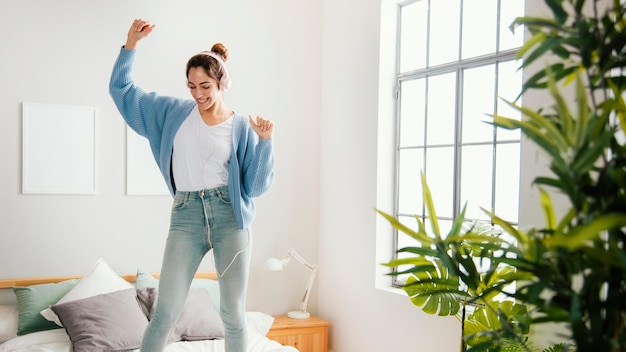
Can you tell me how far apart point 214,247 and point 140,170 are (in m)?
1.58

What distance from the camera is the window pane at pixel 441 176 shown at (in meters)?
3.55

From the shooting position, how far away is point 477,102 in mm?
3400

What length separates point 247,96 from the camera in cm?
439

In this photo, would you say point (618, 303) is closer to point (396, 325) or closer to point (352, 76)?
point (396, 325)

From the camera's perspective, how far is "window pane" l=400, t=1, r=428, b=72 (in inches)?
151

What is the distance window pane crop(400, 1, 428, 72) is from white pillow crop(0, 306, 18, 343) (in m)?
2.79

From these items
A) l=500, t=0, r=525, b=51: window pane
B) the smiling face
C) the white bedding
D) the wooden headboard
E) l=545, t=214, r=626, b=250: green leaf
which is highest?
l=500, t=0, r=525, b=51: window pane

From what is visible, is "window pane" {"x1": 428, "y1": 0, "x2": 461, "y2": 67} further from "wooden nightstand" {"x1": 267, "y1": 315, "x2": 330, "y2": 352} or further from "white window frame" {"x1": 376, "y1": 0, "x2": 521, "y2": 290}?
"wooden nightstand" {"x1": 267, "y1": 315, "x2": 330, "y2": 352}

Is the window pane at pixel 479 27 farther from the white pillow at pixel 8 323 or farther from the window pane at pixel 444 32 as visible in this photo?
the white pillow at pixel 8 323

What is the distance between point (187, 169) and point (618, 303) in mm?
1818

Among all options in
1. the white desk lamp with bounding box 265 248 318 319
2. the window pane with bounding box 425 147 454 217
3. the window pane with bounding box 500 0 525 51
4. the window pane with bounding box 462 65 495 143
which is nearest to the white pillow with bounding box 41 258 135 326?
the white desk lamp with bounding box 265 248 318 319

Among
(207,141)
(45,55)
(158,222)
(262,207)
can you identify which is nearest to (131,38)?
(207,141)

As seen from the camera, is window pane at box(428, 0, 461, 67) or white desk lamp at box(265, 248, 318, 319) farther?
white desk lamp at box(265, 248, 318, 319)

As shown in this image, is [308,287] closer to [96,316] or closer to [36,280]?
[96,316]
